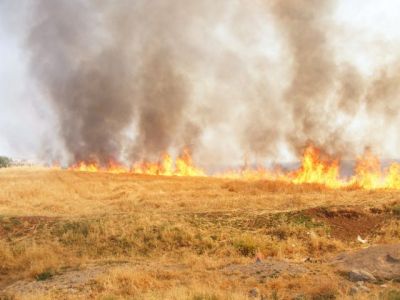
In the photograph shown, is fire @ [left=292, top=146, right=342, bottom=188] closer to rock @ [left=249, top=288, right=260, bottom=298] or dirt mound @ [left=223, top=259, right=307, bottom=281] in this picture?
dirt mound @ [left=223, top=259, right=307, bottom=281]

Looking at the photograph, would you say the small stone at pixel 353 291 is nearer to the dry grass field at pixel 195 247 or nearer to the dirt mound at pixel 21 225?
the dry grass field at pixel 195 247

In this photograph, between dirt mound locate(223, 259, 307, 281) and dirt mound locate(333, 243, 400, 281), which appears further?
dirt mound locate(223, 259, 307, 281)

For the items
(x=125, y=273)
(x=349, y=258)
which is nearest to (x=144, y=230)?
(x=125, y=273)

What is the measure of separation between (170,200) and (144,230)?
9.86 metres

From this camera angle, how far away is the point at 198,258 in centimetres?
1636

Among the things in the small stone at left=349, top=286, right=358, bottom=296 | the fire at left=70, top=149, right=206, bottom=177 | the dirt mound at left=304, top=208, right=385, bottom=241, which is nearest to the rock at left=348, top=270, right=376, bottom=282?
the small stone at left=349, top=286, right=358, bottom=296

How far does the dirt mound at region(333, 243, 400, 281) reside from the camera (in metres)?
12.4

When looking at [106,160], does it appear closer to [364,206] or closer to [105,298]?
[364,206]

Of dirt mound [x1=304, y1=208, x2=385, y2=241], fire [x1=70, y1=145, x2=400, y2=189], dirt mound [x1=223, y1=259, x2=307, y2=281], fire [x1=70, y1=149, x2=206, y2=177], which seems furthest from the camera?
fire [x1=70, y1=149, x2=206, y2=177]

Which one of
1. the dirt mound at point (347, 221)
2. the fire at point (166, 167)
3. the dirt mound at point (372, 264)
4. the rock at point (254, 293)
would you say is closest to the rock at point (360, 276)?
the dirt mound at point (372, 264)

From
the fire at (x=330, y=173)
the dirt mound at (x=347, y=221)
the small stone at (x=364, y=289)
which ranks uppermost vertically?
the fire at (x=330, y=173)

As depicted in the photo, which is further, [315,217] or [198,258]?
[315,217]

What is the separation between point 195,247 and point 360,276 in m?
7.46

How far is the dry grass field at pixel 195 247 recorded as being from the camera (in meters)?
12.1
